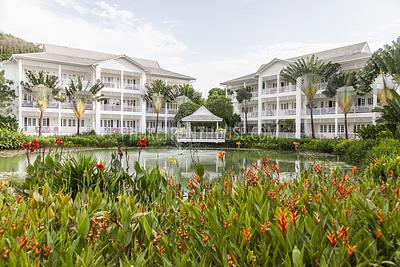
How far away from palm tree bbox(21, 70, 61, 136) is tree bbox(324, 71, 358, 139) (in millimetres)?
25416

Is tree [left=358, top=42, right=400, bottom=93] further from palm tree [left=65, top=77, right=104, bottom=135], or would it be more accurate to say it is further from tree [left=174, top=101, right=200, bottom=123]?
palm tree [left=65, top=77, right=104, bottom=135]

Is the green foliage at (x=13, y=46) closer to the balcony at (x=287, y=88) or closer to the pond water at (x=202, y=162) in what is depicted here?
the pond water at (x=202, y=162)

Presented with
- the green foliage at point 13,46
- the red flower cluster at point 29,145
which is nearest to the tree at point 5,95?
the green foliage at point 13,46

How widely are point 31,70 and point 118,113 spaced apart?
10095 millimetres

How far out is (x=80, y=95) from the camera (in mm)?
34375

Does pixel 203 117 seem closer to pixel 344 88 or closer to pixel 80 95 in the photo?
pixel 80 95

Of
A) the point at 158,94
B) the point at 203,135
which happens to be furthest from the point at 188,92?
the point at 203,135

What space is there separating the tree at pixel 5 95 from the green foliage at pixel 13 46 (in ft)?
37.9

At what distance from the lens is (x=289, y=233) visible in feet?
6.42

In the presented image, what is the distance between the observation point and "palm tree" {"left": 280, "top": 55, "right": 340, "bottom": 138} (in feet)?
106

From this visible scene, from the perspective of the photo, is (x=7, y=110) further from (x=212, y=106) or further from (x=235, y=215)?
(x=235, y=215)

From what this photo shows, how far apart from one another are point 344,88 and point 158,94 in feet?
65.7

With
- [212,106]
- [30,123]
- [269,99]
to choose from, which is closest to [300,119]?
[269,99]

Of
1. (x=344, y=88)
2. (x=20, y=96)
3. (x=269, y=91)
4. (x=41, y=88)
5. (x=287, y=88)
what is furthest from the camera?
(x=269, y=91)
